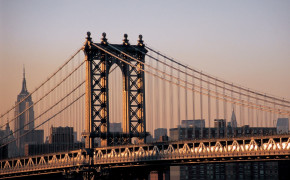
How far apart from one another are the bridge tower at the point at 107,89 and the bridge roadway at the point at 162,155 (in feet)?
11.0

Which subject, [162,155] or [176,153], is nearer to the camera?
[176,153]

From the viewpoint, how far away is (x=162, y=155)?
10975cm

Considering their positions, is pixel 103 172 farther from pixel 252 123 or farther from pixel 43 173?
pixel 252 123

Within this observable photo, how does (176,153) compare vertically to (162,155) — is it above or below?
above

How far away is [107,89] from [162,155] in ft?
54.8

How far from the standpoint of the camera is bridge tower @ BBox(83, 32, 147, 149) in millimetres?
121562

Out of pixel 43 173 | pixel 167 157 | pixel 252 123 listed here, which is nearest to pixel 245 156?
pixel 252 123

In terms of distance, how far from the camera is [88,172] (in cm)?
12044

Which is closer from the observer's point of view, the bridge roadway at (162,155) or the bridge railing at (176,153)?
the bridge railing at (176,153)

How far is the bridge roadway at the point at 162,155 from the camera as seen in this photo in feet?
319

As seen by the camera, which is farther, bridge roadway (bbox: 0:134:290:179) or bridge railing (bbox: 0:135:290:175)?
bridge roadway (bbox: 0:134:290:179)

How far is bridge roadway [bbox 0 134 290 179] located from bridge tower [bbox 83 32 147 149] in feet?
11.0

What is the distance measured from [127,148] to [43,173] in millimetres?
21650

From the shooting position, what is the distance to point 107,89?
402ft
